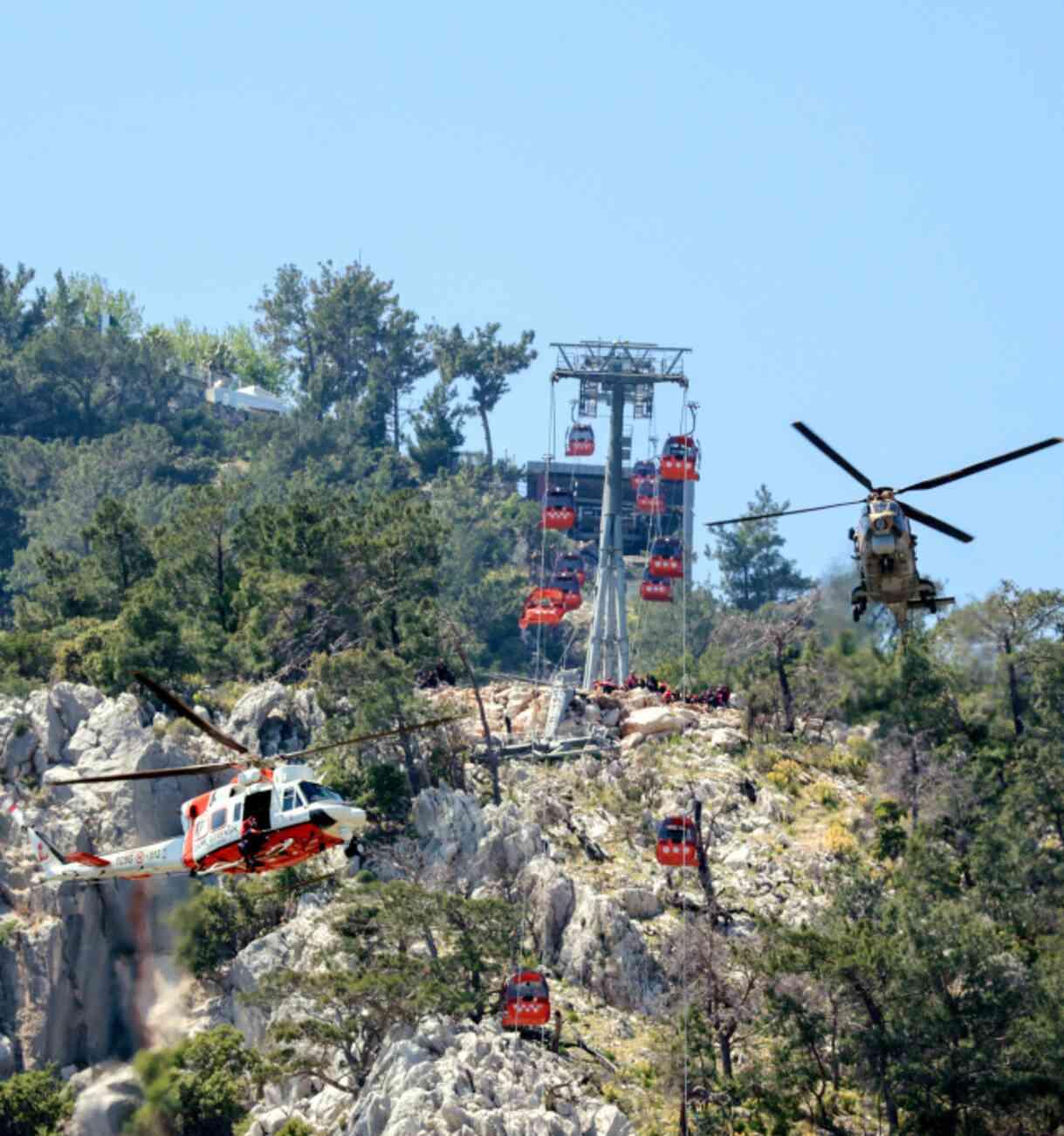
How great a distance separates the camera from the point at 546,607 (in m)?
97.9

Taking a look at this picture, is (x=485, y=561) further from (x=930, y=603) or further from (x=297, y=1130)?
(x=930, y=603)

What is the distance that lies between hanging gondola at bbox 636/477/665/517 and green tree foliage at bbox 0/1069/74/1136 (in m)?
47.9

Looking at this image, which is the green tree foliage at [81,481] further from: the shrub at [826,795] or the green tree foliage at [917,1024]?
the green tree foliage at [917,1024]

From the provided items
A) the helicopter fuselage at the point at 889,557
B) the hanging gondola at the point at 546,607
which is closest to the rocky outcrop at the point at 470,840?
the hanging gondola at the point at 546,607

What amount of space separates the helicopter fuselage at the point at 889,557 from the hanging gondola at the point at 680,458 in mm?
48435

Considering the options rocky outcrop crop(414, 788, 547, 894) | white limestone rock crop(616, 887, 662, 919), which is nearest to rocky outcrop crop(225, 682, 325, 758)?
rocky outcrop crop(414, 788, 547, 894)

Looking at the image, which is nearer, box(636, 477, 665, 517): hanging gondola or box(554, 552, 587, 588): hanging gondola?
box(554, 552, 587, 588): hanging gondola

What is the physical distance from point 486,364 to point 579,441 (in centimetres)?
4920

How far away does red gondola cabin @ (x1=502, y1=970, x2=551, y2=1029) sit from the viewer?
6322 centimetres

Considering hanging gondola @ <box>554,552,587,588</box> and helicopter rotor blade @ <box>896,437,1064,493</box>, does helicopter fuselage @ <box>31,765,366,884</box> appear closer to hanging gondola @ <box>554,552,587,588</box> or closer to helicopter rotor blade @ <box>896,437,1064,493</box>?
helicopter rotor blade @ <box>896,437,1064,493</box>

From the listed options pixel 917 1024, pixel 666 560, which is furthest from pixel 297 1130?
pixel 666 560

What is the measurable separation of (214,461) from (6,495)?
18.4 metres

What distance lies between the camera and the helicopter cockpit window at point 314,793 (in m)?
51.2

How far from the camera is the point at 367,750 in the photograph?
255 feet
